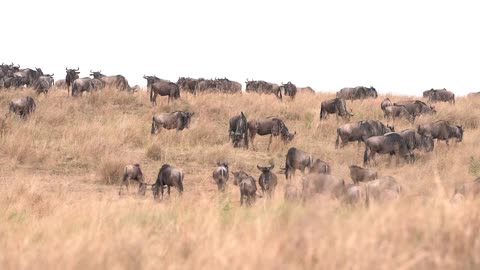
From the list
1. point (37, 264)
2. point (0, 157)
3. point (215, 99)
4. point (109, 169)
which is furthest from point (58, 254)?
point (215, 99)

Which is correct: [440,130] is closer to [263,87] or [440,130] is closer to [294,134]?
[294,134]

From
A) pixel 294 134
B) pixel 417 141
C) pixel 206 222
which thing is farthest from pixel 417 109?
pixel 206 222

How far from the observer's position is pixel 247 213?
5.69 m

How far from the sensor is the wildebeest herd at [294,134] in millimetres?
7570

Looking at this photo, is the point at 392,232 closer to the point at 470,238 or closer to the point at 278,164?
the point at 470,238

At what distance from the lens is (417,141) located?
1556 centimetres

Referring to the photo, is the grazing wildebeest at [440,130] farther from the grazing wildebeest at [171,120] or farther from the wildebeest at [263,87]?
the wildebeest at [263,87]

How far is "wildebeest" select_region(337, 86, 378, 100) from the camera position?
32344mm

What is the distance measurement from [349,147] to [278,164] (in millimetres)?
3221

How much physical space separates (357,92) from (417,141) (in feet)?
57.7

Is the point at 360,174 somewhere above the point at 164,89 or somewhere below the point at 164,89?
below

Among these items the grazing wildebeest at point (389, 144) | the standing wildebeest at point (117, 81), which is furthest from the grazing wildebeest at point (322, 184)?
the standing wildebeest at point (117, 81)

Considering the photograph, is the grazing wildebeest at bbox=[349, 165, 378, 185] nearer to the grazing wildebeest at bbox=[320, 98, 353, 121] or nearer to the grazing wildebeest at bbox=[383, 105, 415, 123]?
the grazing wildebeest at bbox=[320, 98, 353, 121]

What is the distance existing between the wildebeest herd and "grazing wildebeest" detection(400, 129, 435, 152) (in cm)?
3
